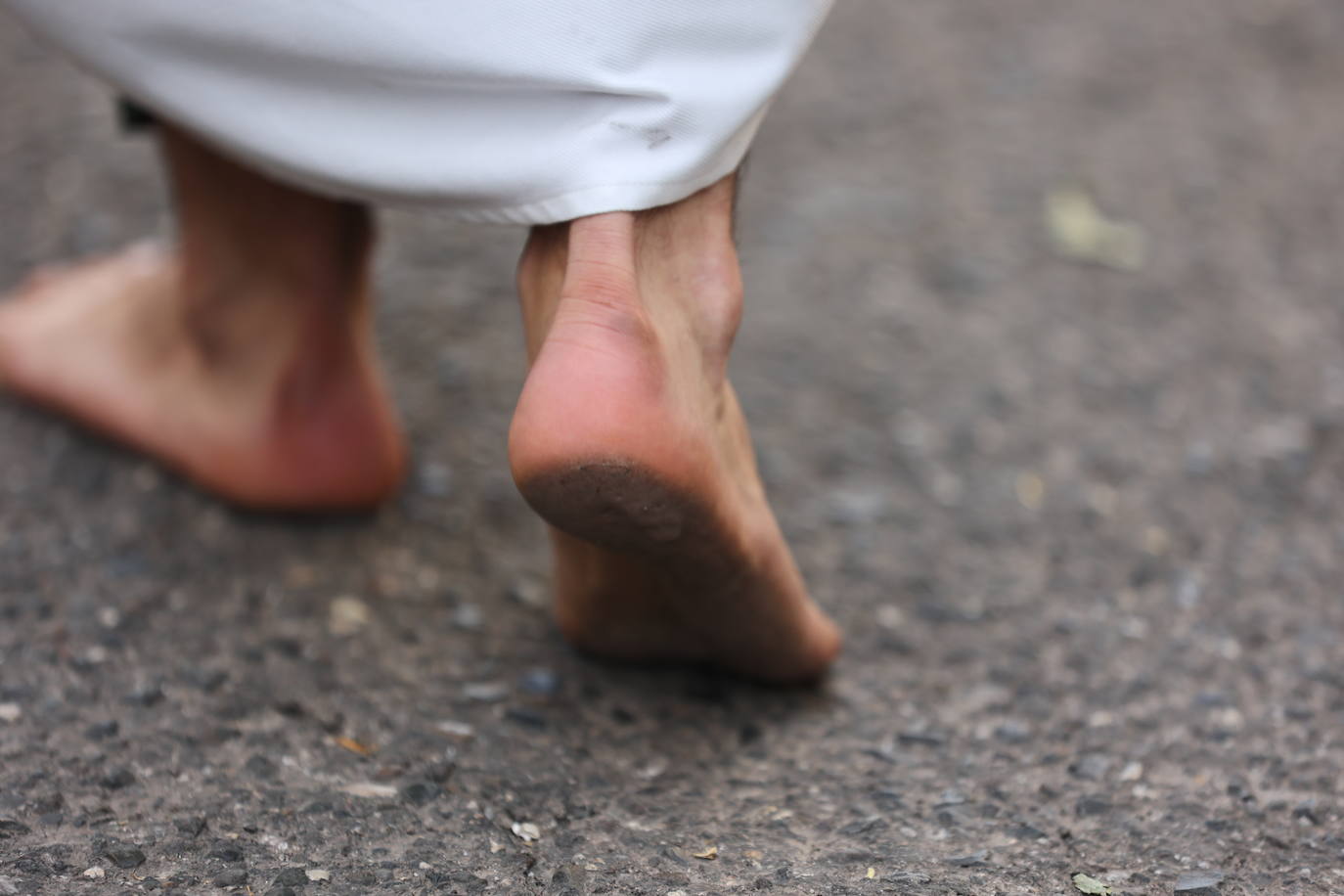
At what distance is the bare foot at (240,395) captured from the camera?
4.13 feet

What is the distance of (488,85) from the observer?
2.76ft

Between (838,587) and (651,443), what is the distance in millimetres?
574

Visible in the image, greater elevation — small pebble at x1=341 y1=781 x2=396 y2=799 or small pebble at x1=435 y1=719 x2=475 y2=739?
small pebble at x1=341 y1=781 x2=396 y2=799

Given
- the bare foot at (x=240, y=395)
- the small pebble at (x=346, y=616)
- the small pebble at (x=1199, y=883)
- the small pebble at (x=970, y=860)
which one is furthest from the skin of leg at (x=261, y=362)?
the small pebble at (x=1199, y=883)

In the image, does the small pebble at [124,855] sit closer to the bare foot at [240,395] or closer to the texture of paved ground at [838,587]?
the texture of paved ground at [838,587]

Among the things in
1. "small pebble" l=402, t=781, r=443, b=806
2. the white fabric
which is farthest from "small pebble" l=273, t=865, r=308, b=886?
the white fabric

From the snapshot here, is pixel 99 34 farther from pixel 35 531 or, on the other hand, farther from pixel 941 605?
pixel 941 605

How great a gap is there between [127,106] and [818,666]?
0.85 meters

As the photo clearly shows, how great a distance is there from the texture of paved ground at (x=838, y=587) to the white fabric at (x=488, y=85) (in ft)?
1.41

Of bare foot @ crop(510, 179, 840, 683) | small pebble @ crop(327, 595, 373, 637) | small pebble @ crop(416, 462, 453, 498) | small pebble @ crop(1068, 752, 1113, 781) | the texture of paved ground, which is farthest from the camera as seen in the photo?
small pebble @ crop(416, 462, 453, 498)

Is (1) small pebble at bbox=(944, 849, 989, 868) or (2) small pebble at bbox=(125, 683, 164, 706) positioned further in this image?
(2) small pebble at bbox=(125, 683, 164, 706)

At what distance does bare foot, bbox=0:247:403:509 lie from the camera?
4.13ft

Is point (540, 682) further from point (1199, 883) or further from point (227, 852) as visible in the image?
point (1199, 883)

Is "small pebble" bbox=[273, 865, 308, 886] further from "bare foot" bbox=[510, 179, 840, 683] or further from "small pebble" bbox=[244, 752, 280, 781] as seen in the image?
"bare foot" bbox=[510, 179, 840, 683]
